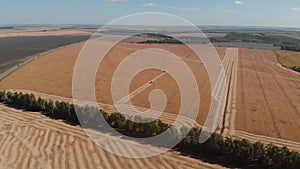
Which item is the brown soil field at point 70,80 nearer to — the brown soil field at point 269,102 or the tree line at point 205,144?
the brown soil field at point 269,102

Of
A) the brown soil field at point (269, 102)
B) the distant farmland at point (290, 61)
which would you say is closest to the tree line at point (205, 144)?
the brown soil field at point (269, 102)

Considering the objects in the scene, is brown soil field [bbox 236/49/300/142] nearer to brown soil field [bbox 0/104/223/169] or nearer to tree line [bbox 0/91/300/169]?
tree line [bbox 0/91/300/169]

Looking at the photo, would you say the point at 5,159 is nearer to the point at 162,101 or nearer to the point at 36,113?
the point at 36,113

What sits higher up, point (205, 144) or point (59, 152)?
point (205, 144)

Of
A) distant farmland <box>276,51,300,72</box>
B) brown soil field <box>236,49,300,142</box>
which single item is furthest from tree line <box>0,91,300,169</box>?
distant farmland <box>276,51,300,72</box>

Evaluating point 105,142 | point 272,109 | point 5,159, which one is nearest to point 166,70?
point 272,109

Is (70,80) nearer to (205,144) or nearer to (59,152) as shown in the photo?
(59,152)

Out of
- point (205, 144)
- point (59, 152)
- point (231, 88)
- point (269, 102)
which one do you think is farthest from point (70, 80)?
point (205, 144)
